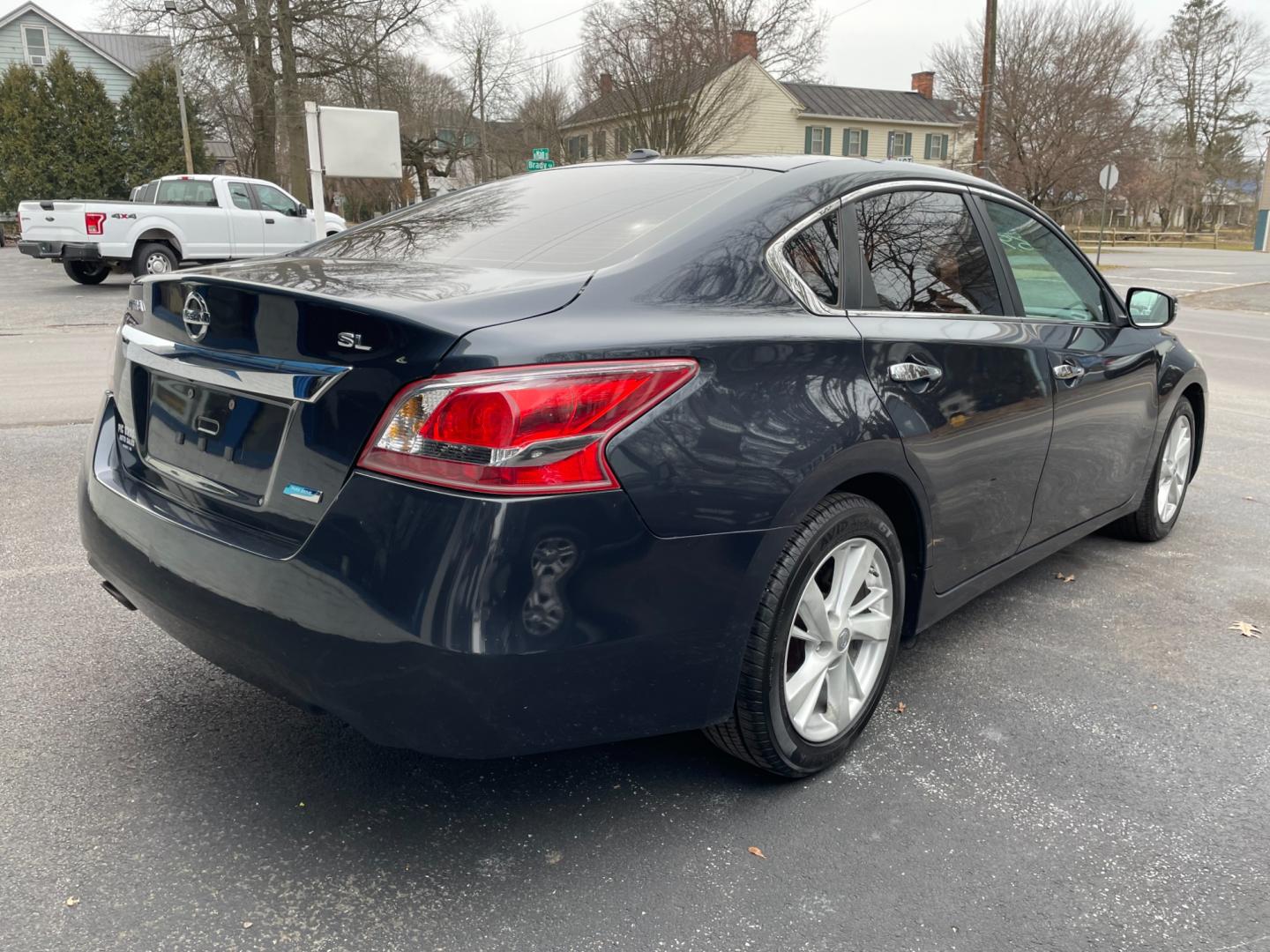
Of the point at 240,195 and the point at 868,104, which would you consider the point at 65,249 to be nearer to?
the point at 240,195

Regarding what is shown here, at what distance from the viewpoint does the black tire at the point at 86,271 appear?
62.7ft

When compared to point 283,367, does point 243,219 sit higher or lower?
higher

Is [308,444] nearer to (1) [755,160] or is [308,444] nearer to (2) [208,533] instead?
(2) [208,533]

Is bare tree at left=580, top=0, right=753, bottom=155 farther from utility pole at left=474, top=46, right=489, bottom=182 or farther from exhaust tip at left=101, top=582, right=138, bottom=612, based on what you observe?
exhaust tip at left=101, top=582, right=138, bottom=612

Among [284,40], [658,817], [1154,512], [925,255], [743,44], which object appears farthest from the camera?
[743,44]

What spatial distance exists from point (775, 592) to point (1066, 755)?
44.8 inches

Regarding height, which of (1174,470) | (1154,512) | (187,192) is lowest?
(1154,512)

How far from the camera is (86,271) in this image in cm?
1931

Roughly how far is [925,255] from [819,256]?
54 cm

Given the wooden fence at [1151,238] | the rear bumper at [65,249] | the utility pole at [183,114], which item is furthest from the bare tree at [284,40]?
the wooden fence at [1151,238]

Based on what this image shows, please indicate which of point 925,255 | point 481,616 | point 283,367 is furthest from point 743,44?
point 481,616

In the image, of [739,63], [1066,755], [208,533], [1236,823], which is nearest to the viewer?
[208,533]

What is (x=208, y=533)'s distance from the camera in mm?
2312

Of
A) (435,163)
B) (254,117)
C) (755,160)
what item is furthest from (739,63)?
(755,160)
